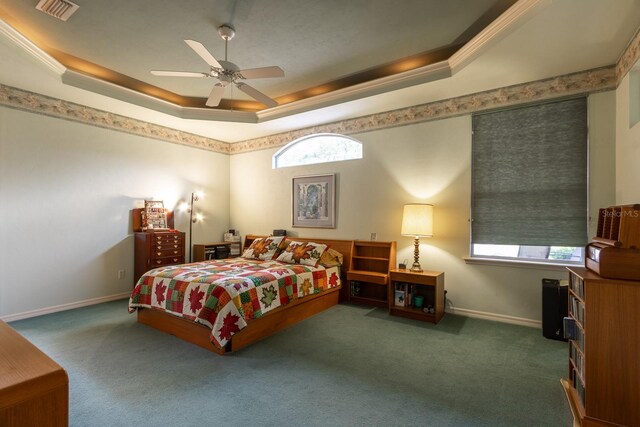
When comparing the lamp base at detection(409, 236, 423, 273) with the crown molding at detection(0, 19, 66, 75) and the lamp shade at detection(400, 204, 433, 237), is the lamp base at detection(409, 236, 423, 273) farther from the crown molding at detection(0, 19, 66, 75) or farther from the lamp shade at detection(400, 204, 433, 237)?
the crown molding at detection(0, 19, 66, 75)

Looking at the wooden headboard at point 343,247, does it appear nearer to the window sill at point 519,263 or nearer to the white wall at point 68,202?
the window sill at point 519,263

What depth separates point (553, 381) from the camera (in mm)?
2404

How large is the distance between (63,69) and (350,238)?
13.5 ft

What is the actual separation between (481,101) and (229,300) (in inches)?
144

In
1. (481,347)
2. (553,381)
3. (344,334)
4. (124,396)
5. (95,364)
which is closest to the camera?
(124,396)

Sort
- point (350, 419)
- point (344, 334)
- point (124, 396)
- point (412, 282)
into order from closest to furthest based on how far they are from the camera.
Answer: point (350, 419)
point (124, 396)
point (344, 334)
point (412, 282)

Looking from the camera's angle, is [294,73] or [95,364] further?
[294,73]

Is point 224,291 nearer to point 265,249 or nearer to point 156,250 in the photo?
point 265,249

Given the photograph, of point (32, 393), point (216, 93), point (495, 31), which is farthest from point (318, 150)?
point (32, 393)

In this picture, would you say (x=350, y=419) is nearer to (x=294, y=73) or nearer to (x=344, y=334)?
(x=344, y=334)

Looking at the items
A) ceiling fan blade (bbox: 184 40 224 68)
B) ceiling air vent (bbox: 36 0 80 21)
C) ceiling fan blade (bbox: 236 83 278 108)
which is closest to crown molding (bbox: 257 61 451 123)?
ceiling fan blade (bbox: 236 83 278 108)

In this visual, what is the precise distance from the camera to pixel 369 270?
465 cm

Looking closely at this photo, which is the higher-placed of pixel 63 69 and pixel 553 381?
pixel 63 69

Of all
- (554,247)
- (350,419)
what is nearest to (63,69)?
(350,419)
